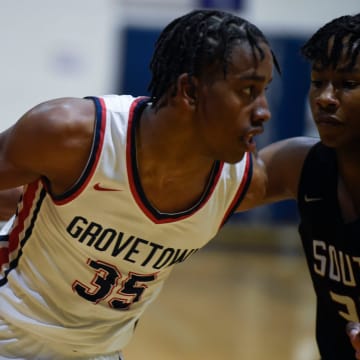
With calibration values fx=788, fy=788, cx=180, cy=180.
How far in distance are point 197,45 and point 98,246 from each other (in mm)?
669

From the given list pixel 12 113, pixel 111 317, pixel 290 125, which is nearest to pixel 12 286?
pixel 111 317

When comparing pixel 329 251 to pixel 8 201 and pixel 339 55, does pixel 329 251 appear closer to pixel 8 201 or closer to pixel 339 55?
pixel 339 55

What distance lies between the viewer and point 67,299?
2426mm

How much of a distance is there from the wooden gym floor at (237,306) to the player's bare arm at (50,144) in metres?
2.56

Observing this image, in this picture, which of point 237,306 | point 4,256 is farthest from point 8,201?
point 237,306

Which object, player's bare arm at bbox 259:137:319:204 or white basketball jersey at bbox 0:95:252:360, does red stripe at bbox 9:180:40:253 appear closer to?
white basketball jersey at bbox 0:95:252:360

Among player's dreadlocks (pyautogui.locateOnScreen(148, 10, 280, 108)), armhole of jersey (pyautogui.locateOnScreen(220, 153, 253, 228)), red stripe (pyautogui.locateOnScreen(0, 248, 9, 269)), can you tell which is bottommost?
red stripe (pyautogui.locateOnScreen(0, 248, 9, 269))

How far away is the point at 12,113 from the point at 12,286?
5.63 m

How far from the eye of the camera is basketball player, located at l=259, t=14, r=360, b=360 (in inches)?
90.6

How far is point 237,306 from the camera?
20.0 feet

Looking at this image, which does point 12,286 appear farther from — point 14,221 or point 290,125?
point 290,125

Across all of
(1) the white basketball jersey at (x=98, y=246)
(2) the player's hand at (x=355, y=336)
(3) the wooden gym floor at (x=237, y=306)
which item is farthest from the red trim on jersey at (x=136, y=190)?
(3) the wooden gym floor at (x=237, y=306)

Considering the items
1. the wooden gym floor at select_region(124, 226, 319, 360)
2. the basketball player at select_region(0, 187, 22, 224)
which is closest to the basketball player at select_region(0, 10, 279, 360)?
the basketball player at select_region(0, 187, 22, 224)

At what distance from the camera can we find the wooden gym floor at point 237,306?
4.90 meters
